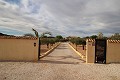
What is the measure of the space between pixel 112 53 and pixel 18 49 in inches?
342

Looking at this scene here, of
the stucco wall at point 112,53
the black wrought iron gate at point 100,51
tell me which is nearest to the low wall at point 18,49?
the black wrought iron gate at point 100,51

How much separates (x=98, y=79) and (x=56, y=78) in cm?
234

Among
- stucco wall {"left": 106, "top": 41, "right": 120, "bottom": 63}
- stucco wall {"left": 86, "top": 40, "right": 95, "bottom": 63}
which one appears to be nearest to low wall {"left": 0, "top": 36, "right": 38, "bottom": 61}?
stucco wall {"left": 86, "top": 40, "right": 95, "bottom": 63}

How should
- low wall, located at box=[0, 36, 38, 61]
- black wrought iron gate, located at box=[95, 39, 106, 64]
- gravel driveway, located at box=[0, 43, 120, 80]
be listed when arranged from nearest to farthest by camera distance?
gravel driveway, located at box=[0, 43, 120, 80] → black wrought iron gate, located at box=[95, 39, 106, 64] → low wall, located at box=[0, 36, 38, 61]

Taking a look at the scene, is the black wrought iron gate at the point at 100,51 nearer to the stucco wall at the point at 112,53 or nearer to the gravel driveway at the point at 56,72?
the stucco wall at the point at 112,53

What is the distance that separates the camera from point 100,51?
46.5ft

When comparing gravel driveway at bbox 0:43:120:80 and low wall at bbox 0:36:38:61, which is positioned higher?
low wall at bbox 0:36:38:61

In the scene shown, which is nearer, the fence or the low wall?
the fence

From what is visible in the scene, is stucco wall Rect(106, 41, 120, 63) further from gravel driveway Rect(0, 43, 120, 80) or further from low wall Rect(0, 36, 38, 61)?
low wall Rect(0, 36, 38, 61)

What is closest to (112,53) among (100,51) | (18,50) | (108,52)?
(108,52)

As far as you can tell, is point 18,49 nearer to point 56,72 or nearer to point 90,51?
point 56,72

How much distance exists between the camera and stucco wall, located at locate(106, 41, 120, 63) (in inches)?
560

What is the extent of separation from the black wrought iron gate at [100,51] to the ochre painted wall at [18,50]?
556 cm

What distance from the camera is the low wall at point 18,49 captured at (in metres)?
14.3
